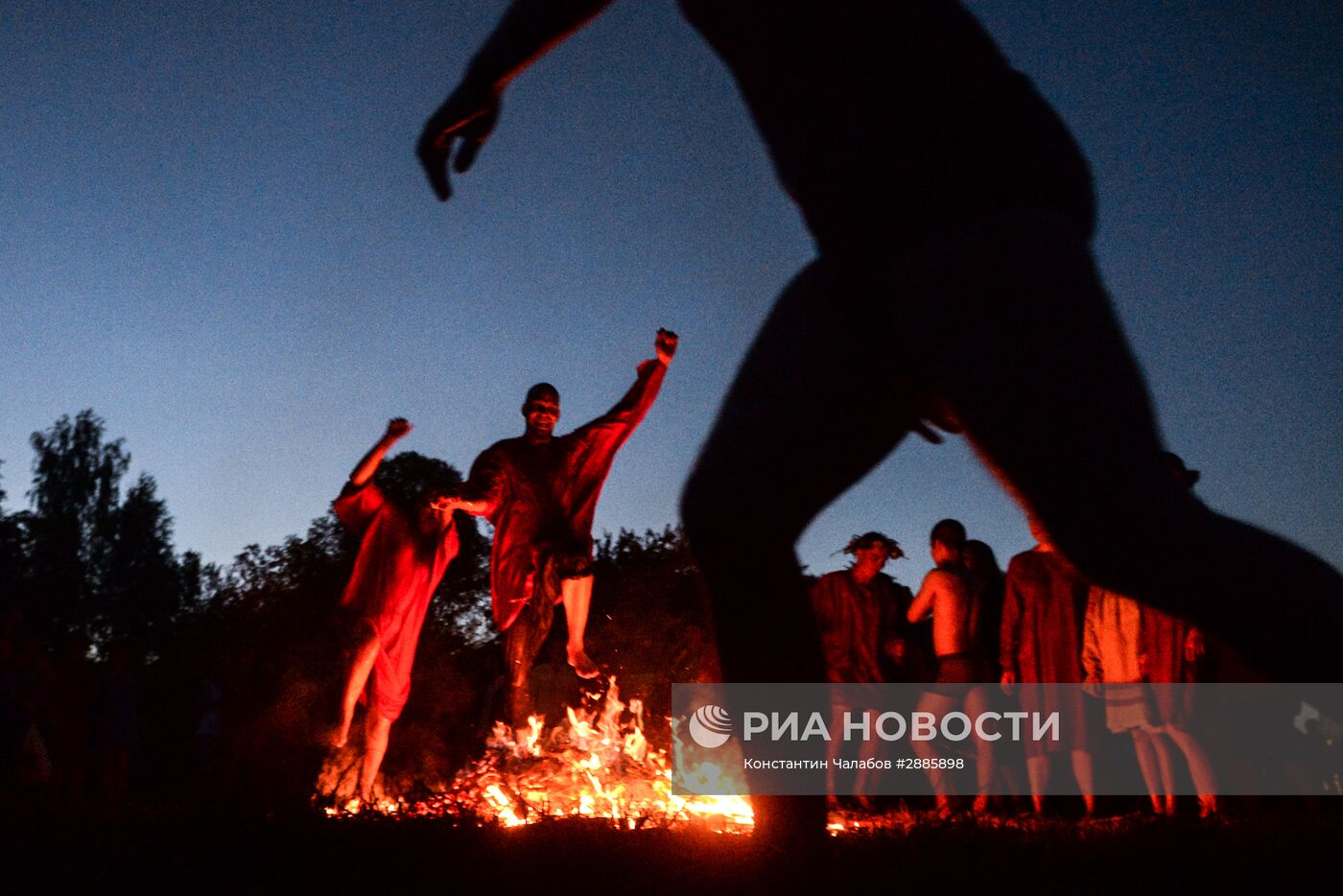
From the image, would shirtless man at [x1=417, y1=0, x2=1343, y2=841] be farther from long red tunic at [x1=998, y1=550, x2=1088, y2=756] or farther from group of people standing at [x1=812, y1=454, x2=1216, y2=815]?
long red tunic at [x1=998, y1=550, x2=1088, y2=756]

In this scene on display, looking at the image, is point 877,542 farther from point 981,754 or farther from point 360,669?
point 360,669

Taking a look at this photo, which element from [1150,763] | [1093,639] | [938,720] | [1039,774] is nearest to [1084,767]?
[1039,774]

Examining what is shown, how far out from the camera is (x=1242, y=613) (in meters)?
1.19

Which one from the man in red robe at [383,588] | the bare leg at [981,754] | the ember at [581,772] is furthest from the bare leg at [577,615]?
the bare leg at [981,754]

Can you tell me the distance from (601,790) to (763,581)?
15.8 feet

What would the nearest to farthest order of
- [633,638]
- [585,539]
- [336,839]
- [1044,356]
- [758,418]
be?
[1044,356] → [758,418] → [336,839] → [585,539] → [633,638]

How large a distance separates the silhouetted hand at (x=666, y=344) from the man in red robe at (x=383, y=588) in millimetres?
1855

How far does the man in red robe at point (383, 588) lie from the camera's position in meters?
7.66

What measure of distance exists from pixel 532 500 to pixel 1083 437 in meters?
6.40

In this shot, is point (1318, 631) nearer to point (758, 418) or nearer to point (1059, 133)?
point (1059, 133)

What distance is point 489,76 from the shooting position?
176 centimetres

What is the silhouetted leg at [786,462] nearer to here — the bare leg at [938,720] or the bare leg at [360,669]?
the bare leg at [938,720]

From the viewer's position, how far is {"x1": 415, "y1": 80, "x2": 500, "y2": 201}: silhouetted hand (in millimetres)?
1790

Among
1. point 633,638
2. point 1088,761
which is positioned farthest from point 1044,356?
point 633,638
